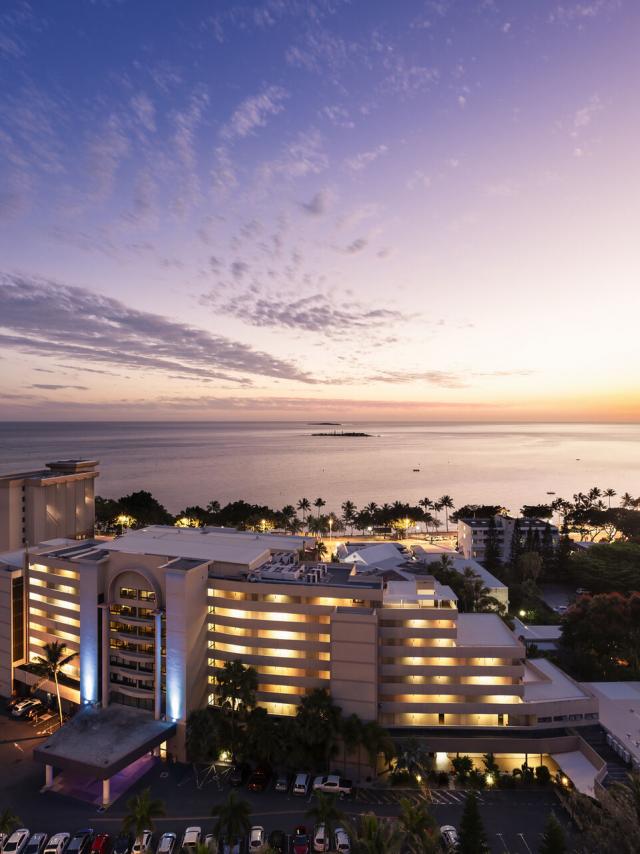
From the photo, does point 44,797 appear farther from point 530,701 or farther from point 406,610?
point 530,701

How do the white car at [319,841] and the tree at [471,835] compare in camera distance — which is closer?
the tree at [471,835]

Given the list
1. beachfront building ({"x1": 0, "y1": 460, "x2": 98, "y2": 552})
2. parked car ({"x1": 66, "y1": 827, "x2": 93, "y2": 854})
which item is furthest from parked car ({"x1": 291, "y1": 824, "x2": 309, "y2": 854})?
beachfront building ({"x1": 0, "y1": 460, "x2": 98, "y2": 552})

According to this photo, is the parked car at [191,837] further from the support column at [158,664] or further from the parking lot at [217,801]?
the support column at [158,664]

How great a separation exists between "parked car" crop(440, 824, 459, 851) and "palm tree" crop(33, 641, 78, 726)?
3763 cm

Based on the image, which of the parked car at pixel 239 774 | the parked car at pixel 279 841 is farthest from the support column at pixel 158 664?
the parked car at pixel 279 841

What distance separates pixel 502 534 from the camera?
361 ft

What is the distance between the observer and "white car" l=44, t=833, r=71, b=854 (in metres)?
33.2

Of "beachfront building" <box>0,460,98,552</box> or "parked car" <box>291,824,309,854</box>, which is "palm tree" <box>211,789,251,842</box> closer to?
"parked car" <box>291,824,309,854</box>

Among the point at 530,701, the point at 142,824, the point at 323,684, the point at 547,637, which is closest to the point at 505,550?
the point at 547,637

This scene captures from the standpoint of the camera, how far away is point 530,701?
45.0 metres

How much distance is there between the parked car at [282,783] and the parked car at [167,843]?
8.86 m

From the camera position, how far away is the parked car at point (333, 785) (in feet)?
133

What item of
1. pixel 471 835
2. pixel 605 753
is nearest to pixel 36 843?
pixel 471 835

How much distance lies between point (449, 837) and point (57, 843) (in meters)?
27.6
